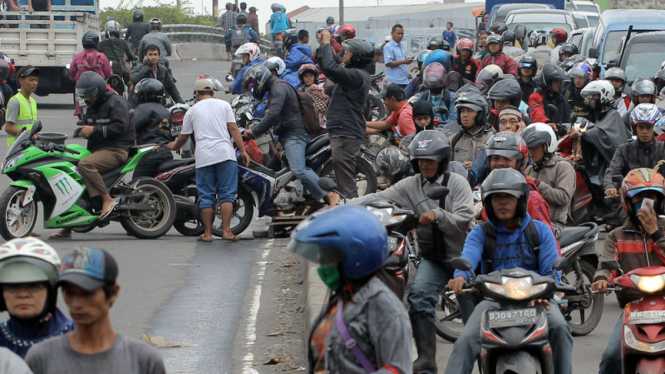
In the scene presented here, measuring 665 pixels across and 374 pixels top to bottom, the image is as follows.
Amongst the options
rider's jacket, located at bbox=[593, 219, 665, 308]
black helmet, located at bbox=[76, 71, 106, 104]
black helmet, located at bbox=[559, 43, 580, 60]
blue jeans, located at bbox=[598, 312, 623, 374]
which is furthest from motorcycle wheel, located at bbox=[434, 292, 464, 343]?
black helmet, located at bbox=[559, 43, 580, 60]

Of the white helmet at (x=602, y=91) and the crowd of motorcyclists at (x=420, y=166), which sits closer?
the crowd of motorcyclists at (x=420, y=166)

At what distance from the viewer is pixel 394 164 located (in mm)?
9398

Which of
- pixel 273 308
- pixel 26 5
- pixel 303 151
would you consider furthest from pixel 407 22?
Answer: pixel 273 308

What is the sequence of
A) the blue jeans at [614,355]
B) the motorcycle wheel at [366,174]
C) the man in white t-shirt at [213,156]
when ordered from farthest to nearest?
the motorcycle wheel at [366,174], the man in white t-shirt at [213,156], the blue jeans at [614,355]

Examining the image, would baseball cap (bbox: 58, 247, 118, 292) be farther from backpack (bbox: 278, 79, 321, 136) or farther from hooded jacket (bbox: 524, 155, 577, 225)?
backpack (bbox: 278, 79, 321, 136)

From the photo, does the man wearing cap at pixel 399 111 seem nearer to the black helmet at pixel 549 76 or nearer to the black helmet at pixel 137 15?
the black helmet at pixel 549 76

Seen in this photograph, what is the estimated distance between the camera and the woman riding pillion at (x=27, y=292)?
4.19 meters

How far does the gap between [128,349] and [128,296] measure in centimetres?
586

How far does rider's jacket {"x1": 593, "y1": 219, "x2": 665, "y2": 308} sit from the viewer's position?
6.58 m

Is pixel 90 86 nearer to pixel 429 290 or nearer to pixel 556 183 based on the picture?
pixel 556 183

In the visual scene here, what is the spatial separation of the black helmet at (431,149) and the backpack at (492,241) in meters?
0.87

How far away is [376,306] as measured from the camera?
397 cm

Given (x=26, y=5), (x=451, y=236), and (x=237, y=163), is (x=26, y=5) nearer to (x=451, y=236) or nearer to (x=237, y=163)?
(x=237, y=163)

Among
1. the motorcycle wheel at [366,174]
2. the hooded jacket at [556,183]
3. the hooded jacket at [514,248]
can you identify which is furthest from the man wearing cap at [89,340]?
the motorcycle wheel at [366,174]
